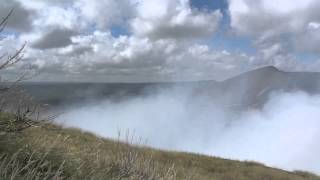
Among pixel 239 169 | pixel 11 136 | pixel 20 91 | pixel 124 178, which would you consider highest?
pixel 20 91

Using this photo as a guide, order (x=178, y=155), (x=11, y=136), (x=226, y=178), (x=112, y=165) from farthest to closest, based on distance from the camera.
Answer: (x=178, y=155)
(x=226, y=178)
(x=112, y=165)
(x=11, y=136)

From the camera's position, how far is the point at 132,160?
813 cm

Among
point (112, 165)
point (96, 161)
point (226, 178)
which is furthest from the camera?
point (226, 178)

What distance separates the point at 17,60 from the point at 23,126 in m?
1.05

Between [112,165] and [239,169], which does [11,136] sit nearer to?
[112,165]

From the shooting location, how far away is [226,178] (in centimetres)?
2591

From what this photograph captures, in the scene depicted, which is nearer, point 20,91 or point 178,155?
point 20,91

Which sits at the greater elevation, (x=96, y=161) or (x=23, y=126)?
(x=23, y=126)

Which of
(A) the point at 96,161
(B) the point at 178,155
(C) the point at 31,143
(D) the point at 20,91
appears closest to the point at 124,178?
(A) the point at 96,161

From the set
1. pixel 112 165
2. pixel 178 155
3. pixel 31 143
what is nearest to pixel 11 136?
pixel 31 143

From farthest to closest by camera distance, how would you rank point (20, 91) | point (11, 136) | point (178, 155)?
point (178, 155) → point (20, 91) → point (11, 136)

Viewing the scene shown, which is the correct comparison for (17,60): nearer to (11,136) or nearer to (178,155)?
(11,136)

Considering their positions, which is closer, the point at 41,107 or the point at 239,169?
the point at 41,107

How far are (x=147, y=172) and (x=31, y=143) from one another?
1.92 meters
